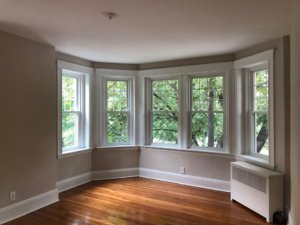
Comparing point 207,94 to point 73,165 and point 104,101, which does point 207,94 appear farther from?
point 73,165

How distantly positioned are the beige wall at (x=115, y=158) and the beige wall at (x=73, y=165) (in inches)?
5.5

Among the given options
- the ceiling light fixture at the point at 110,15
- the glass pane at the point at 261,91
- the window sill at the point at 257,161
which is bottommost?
the window sill at the point at 257,161

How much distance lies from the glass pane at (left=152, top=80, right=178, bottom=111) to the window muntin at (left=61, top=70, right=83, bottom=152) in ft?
4.88

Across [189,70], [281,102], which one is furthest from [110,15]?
[189,70]

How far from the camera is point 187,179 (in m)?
5.04

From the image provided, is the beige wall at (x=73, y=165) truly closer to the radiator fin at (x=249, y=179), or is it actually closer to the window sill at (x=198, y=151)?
the window sill at (x=198, y=151)

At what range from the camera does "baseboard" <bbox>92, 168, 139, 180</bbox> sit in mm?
5338

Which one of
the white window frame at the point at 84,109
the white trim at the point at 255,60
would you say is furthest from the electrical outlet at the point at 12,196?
the white trim at the point at 255,60

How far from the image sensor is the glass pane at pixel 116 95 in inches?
216

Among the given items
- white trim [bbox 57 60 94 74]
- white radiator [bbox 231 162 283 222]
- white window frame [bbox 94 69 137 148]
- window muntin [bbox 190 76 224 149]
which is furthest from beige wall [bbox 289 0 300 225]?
white window frame [bbox 94 69 137 148]

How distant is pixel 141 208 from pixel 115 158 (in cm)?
179

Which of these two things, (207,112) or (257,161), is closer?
(257,161)

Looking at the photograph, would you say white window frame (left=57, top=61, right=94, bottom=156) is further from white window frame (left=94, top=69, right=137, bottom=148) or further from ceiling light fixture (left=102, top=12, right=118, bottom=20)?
ceiling light fixture (left=102, top=12, right=118, bottom=20)

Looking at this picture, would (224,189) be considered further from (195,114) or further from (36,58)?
(36,58)
